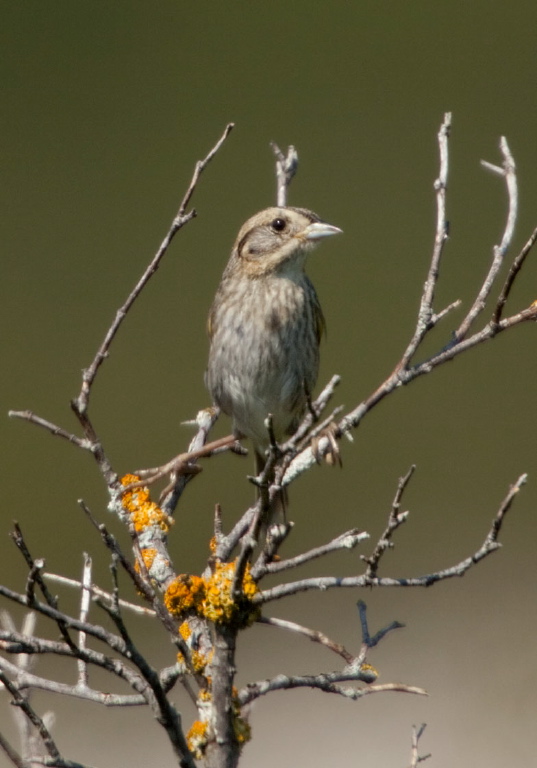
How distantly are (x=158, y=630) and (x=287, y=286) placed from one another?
9.40 ft

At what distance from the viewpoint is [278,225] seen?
11.1 ft

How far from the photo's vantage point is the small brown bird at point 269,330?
3.39 m

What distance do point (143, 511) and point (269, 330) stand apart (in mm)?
1247

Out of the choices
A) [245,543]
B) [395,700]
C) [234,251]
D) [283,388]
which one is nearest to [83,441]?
[245,543]

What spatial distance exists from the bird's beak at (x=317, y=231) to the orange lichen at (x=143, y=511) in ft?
4.10

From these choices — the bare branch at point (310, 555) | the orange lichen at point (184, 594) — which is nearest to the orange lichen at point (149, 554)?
the orange lichen at point (184, 594)

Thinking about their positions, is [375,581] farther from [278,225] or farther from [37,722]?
[278,225]

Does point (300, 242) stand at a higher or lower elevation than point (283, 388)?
higher

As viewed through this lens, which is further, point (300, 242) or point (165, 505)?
point (300, 242)

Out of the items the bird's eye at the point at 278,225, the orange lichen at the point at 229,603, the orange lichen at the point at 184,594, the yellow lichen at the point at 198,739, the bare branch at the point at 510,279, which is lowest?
the yellow lichen at the point at 198,739

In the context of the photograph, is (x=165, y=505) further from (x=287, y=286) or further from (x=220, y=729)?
(x=287, y=286)

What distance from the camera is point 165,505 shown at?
2.50 metres

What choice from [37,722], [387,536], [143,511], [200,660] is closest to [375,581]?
[387,536]

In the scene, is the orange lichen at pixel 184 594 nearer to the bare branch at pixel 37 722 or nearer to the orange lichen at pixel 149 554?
the orange lichen at pixel 149 554
